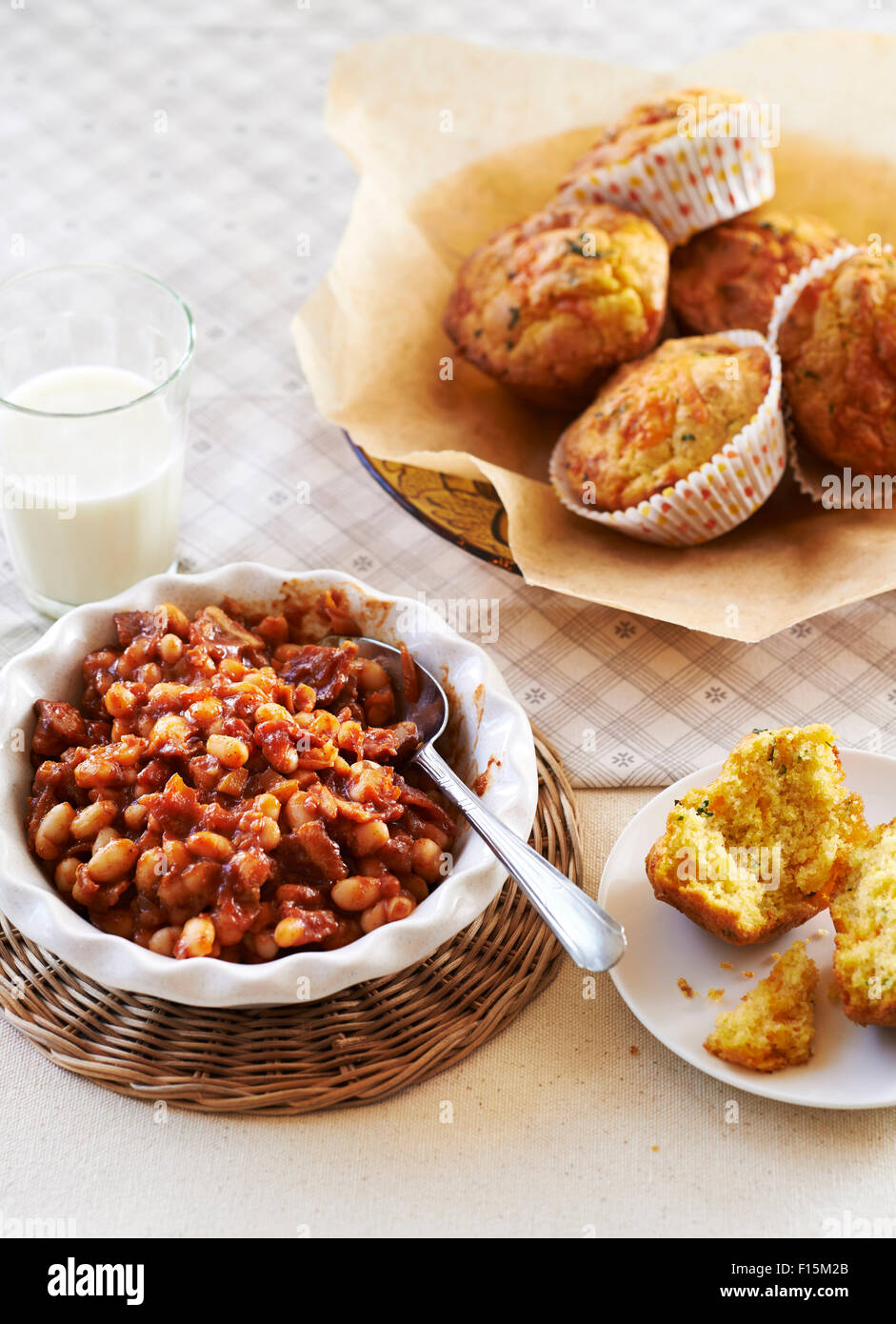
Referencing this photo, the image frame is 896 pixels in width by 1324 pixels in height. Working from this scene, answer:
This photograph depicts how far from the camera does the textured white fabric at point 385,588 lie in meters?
2.36

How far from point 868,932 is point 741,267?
7.39 ft

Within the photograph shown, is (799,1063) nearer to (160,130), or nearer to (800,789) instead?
(800,789)

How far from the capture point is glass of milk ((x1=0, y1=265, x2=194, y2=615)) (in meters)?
3.17

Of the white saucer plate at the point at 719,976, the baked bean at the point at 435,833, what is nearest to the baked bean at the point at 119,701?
the baked bean at the point at 435,833

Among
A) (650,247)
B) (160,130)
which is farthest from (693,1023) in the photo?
(160,130)

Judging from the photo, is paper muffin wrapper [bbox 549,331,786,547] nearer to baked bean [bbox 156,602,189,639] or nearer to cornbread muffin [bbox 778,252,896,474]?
cornbread muffin [bbox 778,252,896,474]

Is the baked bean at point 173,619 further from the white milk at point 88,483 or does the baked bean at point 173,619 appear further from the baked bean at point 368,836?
the baked bean at point 368,836

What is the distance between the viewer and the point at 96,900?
2428 mm

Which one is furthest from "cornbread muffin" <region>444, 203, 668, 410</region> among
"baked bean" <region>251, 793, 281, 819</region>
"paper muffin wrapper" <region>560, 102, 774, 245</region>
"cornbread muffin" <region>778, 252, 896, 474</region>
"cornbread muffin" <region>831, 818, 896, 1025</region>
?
"baked bean" <region>251, 793, 281, 819</region>

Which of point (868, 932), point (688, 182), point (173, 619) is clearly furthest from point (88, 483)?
point (868, 932)

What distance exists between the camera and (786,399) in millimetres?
3600

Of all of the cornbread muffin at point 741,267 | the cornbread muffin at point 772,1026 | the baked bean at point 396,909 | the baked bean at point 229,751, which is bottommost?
the cornbread muffin at point 772,1026

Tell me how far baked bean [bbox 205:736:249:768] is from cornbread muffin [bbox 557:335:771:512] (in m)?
1.43

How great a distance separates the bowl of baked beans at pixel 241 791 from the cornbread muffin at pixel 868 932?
0.68m
